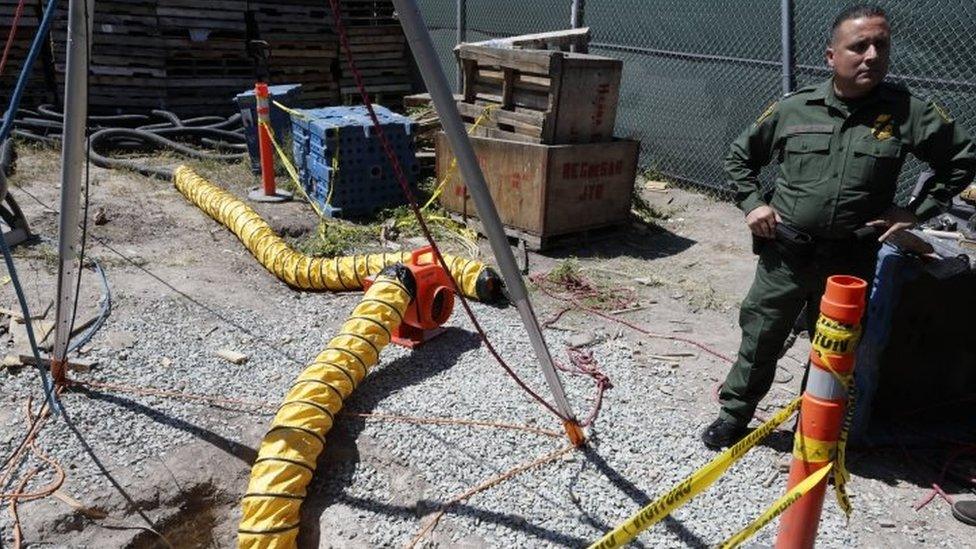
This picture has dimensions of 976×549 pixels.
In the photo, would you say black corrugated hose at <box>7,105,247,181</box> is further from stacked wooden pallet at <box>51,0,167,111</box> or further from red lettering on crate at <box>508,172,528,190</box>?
red lettering on crate at <box>508,172,528,190</box>

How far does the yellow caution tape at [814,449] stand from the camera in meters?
2.31

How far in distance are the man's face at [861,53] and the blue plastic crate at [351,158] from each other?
16.3ft

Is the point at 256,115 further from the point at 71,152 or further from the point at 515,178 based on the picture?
the point at 71,152

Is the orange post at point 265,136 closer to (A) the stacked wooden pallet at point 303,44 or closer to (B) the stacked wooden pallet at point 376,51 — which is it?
(A) the stacked wooden pallet at point 303,44

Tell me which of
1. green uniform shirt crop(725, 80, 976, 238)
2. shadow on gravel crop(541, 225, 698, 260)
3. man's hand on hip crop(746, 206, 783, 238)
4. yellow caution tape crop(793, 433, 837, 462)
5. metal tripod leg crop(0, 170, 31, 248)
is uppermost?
green uniform shirt crop(725, 80, 976, 238)

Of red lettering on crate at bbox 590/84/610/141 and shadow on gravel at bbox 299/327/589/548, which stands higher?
red lettering on crate at bbox 590/84/610/141

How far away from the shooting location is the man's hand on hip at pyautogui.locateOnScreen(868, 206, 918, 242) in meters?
3.27

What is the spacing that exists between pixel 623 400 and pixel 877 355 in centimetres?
135

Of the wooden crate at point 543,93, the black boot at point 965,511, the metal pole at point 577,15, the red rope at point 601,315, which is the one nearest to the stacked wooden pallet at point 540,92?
the wooden crate at point 543,93

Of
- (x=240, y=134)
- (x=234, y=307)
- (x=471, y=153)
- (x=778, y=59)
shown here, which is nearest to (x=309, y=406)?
(x=471, y=153)

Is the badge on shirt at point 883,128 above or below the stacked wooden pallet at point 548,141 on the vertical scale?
above

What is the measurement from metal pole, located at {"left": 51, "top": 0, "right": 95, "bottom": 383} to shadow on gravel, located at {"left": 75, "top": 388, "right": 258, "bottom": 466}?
0.27 meters

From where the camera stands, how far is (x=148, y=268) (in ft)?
19.9

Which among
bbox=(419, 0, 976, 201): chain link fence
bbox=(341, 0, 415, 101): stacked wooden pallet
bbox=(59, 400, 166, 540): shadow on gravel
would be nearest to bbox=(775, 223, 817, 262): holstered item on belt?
bbox=(59, 400, 166, 540): shadow on gravel
